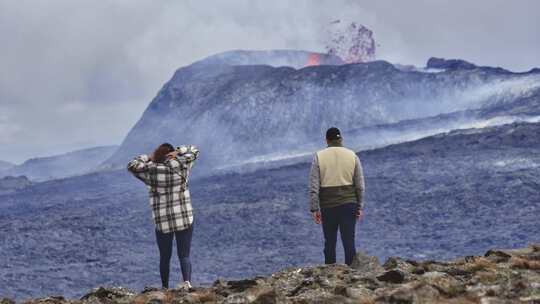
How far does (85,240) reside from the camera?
2784cm

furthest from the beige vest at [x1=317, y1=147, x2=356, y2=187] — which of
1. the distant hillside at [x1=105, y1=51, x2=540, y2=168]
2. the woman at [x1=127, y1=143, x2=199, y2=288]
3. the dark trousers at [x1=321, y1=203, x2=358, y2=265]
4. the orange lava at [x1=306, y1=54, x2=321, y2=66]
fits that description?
the orange lava at [x1=306, y1=54, x2=321, y2=66]

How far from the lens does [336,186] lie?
6.98 meters

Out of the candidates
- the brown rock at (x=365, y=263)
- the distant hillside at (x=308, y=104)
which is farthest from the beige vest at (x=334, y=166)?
the distant hillside at (x=308, y=104)

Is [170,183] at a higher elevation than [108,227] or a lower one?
higher

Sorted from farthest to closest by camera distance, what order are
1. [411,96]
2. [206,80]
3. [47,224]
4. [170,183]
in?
[206,80] < [411,96] < [47,224] < [170,183]

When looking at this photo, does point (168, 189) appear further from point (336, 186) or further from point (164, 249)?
point (336, 186)

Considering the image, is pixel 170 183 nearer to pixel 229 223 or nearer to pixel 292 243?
pixel 292 243

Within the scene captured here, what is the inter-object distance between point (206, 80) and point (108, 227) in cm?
9256

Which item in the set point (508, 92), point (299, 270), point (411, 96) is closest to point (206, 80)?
point (411, 96)

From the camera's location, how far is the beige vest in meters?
6.97

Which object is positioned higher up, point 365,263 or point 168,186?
point 168,186

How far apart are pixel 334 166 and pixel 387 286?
6.25 ft

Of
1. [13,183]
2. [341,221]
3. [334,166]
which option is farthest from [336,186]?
[13,183]

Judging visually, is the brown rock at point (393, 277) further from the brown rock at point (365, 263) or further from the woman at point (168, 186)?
the woman at point (168, 186)
